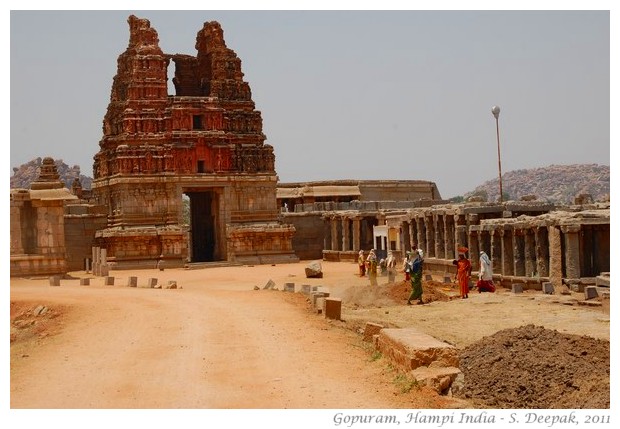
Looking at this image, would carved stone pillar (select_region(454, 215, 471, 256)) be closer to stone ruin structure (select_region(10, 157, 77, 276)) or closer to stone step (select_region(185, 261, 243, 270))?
stone ruin structure (select_region(10, 157, 77, 276))

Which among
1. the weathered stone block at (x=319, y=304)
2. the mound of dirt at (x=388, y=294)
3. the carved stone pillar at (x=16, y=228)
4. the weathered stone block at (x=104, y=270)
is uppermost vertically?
the carved stone pillar at (x=16, y=228)

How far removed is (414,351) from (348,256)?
147 ft

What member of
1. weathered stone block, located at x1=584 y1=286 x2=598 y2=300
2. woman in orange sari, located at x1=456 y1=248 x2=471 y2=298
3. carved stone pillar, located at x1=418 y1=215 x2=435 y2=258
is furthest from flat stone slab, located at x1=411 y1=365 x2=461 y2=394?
carved stone pillar, located at x1=418 y1=215 x2=435 y2=258

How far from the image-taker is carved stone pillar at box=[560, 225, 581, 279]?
3058cm

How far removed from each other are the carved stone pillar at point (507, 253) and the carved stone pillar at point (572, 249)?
14.5ft

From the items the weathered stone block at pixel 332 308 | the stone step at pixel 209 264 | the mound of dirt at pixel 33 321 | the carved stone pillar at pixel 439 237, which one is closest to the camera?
the mound of dirt at pixel 33 321

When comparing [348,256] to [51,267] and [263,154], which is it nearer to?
[263,154]

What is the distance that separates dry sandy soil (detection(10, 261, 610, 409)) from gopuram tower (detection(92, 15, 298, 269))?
25.2 meters

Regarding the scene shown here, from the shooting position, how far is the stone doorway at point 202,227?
63.0 metres

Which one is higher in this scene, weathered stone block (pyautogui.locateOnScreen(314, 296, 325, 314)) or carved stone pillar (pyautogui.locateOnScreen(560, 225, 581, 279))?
carved stone pillar (pyautogui.locateOnScreen(560, 225, 581, 279))

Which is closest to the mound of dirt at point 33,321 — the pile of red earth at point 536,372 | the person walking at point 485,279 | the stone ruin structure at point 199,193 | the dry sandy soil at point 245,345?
the dry sandy soil at point 245,345

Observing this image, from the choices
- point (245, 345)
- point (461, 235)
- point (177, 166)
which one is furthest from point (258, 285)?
point (245, 345)

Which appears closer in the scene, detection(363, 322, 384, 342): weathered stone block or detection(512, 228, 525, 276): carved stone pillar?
detection(363, 322, 384, 342): weathered stone block

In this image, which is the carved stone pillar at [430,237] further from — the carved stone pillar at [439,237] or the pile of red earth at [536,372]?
the pile of red earth at [536,372]
